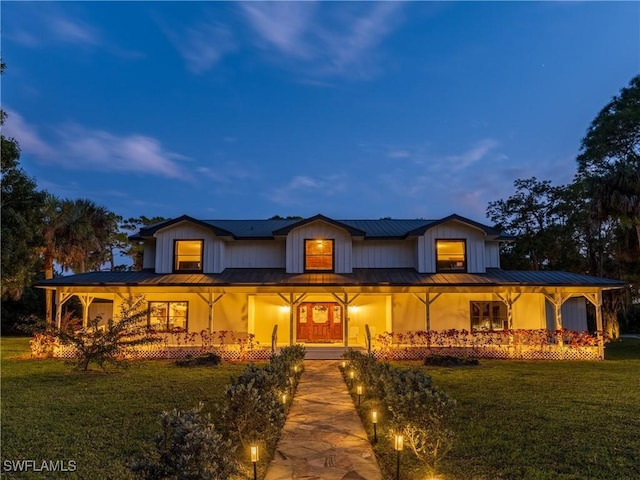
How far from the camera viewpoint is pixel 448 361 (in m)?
13.7

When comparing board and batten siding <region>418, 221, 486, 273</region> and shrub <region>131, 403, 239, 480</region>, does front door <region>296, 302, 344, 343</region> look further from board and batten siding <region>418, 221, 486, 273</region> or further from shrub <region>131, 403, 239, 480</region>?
shrub <region>131, 403, 239, 480</region>

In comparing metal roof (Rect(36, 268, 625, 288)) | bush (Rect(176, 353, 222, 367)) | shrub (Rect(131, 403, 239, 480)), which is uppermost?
metal roof (Rect(36, 268, 625, 288))

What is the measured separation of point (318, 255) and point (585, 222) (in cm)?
1696

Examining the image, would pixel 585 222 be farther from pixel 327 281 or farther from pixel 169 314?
pixel 169 314

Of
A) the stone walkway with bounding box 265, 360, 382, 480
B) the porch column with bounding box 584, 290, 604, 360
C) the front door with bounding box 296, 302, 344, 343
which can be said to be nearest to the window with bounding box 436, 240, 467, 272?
the porch column with bounding box 584, 290, 604, 360

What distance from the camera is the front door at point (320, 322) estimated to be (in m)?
18.3

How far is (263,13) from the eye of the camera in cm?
1385

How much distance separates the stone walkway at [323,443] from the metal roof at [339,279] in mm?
6495

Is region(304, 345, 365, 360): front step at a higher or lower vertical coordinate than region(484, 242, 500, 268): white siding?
lower

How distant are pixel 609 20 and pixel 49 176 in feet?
193

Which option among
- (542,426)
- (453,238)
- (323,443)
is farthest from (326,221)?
(323,443)

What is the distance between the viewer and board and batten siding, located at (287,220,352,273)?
17.3 m

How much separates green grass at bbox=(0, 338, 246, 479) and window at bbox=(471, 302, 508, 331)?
1008 centimetres

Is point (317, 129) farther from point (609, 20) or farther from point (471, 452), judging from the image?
point (471, 452)
